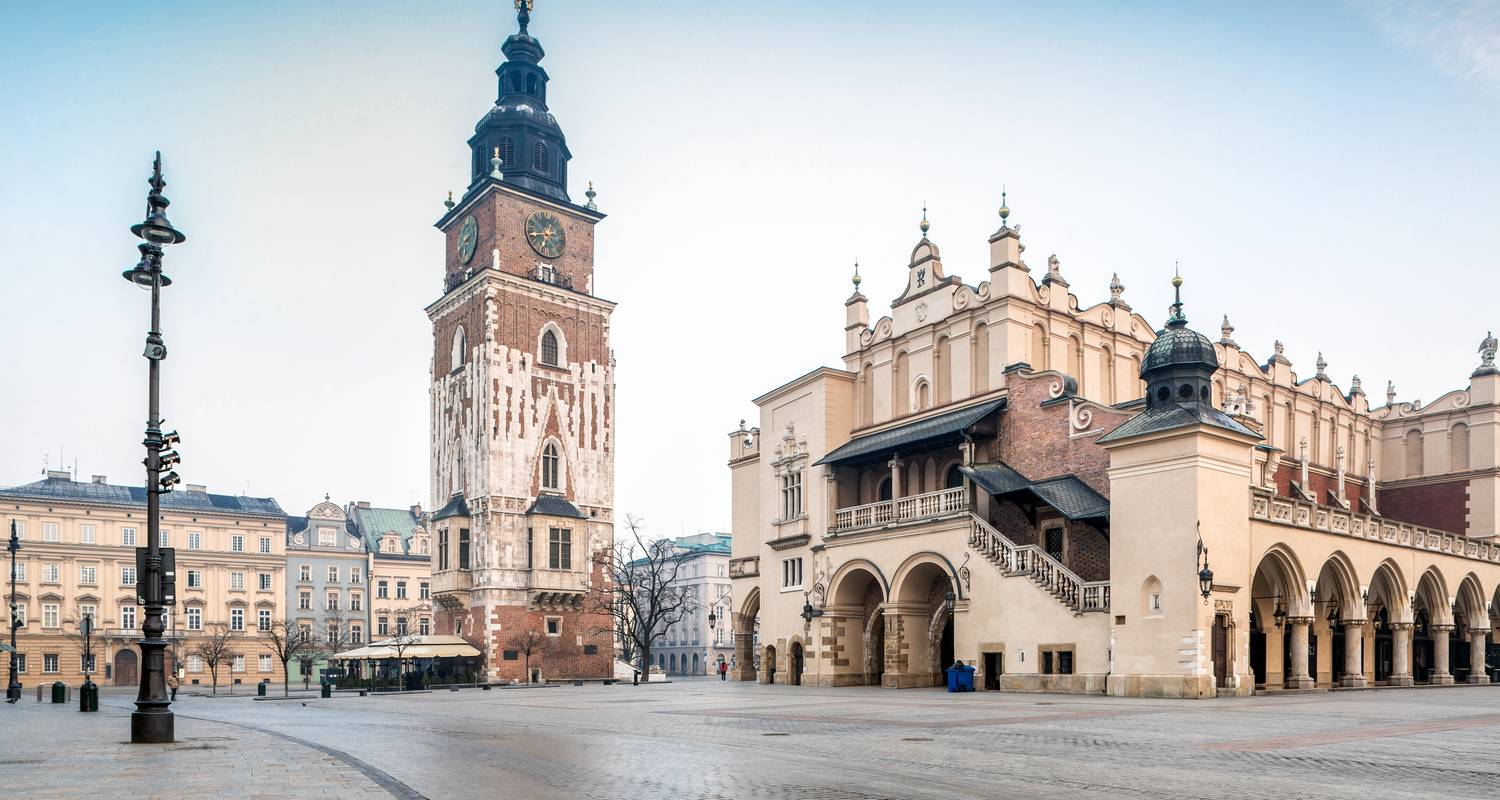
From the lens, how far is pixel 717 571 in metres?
125

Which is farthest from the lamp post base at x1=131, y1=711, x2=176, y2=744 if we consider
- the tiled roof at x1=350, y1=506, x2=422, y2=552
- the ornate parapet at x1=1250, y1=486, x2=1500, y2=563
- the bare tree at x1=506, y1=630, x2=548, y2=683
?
the tiled roof at x1=350, y1=506, x2=422, y2=552

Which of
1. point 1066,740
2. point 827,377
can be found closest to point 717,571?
point 827,377

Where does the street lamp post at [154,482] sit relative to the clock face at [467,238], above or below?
below

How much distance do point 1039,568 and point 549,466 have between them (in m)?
39.3

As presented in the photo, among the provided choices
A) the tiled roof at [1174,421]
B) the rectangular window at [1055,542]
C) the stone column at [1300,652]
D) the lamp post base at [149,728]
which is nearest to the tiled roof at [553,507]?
the rectangular window at [1055,542]

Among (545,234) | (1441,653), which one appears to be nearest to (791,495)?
(1441,653)

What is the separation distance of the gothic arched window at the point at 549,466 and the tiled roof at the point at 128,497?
113 ft

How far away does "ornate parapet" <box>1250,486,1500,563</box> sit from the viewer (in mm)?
32875

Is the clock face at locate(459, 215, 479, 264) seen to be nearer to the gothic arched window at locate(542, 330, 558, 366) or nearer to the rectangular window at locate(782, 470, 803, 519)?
the gothic arched window at locate(542, 330, 558, 366)

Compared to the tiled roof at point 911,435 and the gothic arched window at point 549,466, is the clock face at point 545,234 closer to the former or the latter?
the gothic arched window at point 549,466

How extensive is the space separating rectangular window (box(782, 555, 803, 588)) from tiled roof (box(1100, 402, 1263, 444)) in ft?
55.7

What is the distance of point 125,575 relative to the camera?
84.8 meters

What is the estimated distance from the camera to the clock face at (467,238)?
6981 centimetres

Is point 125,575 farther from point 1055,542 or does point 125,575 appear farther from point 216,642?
point 1055,542
